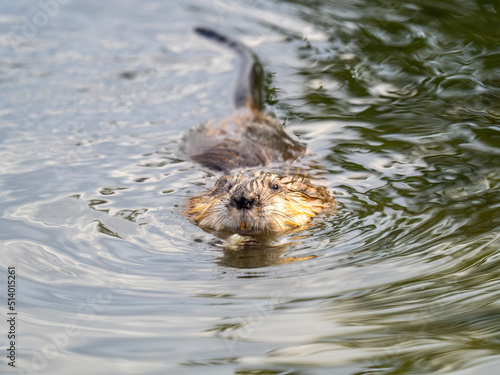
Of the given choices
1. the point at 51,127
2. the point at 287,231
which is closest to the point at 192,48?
the point at 51,127

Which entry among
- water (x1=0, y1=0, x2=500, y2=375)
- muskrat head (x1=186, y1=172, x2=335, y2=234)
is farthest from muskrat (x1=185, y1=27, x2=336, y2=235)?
water (x1=0, y1=0, x2=500, y2=375)

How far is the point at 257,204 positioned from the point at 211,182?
993 millimetres

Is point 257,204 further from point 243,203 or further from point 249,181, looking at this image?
point 249,181

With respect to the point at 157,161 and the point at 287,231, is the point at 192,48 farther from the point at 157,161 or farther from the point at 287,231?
the point at 287,231

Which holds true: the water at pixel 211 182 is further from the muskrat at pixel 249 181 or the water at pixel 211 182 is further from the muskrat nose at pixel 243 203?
the muskrat nose at pixel 243 203

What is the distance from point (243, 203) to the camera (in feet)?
15.9

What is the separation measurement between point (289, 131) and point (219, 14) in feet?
13.0

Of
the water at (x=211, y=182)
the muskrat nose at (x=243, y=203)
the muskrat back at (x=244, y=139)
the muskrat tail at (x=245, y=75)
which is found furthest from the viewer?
the muskrat tail at (x=245, y=75)

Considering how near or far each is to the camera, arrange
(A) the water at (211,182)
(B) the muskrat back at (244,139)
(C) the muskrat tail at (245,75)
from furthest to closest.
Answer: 1. (C) the muskrat tail at (245,75)
2. (B) the muskrat back at (244,139)
3. (A) the water at (211,182)

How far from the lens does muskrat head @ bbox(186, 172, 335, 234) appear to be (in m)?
4.91

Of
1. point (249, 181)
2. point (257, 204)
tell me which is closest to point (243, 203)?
point (257, 204)

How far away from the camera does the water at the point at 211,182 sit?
348 cm

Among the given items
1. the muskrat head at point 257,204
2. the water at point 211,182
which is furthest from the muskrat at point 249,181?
the water at point 211,182

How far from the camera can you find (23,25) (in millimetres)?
9883
